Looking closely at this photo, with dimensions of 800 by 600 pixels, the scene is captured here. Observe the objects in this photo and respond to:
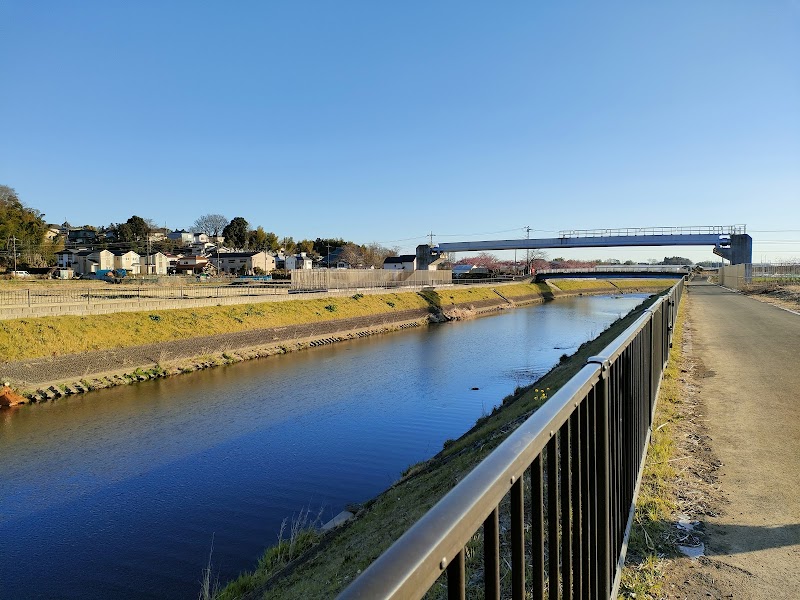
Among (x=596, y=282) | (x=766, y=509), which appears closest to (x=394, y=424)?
(x=766, y=509)

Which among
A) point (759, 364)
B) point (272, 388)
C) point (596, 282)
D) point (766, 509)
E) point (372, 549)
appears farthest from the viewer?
point (596, 282)

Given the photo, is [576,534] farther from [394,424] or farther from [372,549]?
[394,424]

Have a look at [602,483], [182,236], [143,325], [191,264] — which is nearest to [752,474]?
[602,483]

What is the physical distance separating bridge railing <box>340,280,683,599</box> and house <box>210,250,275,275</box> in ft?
305

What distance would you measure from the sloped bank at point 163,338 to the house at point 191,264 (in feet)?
199

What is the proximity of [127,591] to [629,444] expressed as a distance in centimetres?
771

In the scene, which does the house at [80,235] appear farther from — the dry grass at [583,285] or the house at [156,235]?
the dry grass at [583,285]

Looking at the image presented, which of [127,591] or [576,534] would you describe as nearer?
[576,534]

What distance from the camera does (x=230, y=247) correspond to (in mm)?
119562

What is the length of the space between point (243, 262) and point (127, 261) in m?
18.8

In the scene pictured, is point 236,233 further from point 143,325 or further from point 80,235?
point 143,325

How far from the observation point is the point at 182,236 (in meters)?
131

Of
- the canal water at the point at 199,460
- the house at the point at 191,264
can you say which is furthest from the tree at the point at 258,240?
the canal water at the point at 199,460

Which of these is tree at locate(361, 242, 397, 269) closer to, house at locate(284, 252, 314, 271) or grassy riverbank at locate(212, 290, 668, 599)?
house at locate(284, 252, 314, 271)
